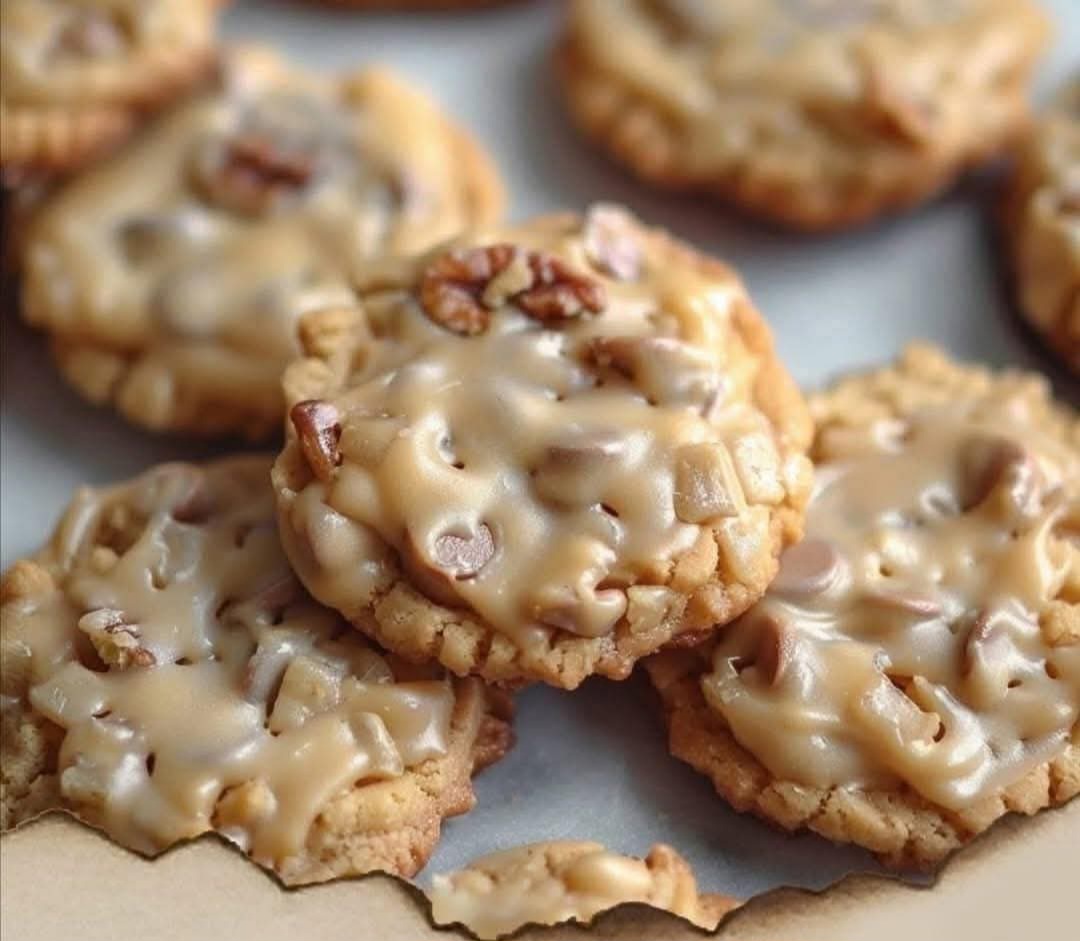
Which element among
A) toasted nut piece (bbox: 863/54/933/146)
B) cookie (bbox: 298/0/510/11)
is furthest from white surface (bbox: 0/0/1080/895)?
toasted nut piece (bbox: 863/54/933/146)

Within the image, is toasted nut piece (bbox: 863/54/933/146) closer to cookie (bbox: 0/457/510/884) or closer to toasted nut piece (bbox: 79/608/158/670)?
cookie (bbox: 0/457/510/884)

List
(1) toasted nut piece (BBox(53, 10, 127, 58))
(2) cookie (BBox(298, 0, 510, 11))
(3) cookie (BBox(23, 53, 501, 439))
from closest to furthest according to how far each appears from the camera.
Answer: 1. (3) cookie (BBox(23, 53, 501, 439))
2. (1) toasted nut piece (BBox(53, 10, 127, 58))
3. (2) cookie (BBox(298, 0, 510, 11))

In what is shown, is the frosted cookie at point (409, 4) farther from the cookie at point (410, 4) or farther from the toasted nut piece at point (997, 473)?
the toasted nut piece at point (997, 473)

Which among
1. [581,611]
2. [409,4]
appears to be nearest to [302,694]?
[581,611]

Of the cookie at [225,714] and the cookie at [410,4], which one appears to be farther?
the cookie at [410,4]

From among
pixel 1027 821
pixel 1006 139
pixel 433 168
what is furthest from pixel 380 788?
pixel 1006 139

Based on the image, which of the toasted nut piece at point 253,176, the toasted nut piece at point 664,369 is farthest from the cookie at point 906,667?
the toasted nut piece at point 253,176
